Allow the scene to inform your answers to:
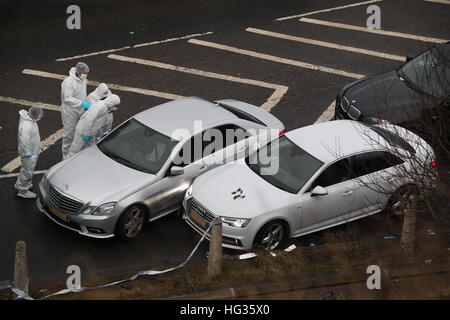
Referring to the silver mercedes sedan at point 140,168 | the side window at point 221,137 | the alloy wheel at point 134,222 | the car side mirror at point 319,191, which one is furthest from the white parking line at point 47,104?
the car side mirror at point 319,191

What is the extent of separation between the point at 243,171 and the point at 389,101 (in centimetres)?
362

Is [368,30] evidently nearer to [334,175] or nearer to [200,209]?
[334,175]

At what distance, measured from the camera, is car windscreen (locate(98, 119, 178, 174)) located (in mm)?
12555

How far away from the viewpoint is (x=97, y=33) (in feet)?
62.1

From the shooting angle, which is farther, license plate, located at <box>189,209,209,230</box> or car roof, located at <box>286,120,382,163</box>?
car roof, located at <box>286,120,382,163</box>

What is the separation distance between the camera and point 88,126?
13.8 metres

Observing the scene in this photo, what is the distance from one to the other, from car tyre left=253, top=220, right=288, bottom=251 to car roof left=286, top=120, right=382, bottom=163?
4.25 ft

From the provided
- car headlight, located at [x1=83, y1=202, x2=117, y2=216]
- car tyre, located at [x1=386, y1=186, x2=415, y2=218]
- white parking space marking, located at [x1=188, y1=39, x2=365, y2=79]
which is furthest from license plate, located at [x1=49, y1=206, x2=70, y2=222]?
white parking space marking, located at [x1=188, y1=39, x2=365, y2=79]

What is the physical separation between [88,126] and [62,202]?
2183mm

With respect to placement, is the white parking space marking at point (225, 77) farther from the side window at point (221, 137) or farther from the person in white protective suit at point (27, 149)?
the person in white protective suit at point (27, 149)

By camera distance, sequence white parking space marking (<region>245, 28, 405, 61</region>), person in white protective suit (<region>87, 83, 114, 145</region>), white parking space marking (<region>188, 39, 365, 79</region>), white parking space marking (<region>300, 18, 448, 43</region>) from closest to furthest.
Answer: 1. person in white protective suit (<region>87, 83, 114, 145</region>)
2. white parking space marking (<region>188, 39, 365, 79</region>)
3. white parking space marking (<region>245, 28, 405, 61</region>)
4. white parking space marking (<region>300, 18, 448, 43</region>)

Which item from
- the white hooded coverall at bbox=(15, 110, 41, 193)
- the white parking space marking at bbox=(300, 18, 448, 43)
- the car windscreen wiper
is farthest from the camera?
the white parking space marking at bbox=(300, 18, 448, 43)

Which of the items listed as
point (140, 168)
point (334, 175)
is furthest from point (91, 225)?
point (334, 175)

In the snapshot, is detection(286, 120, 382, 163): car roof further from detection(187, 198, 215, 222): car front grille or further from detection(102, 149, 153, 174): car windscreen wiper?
detection(102, 149, 153, 174): car windscreen wiper
